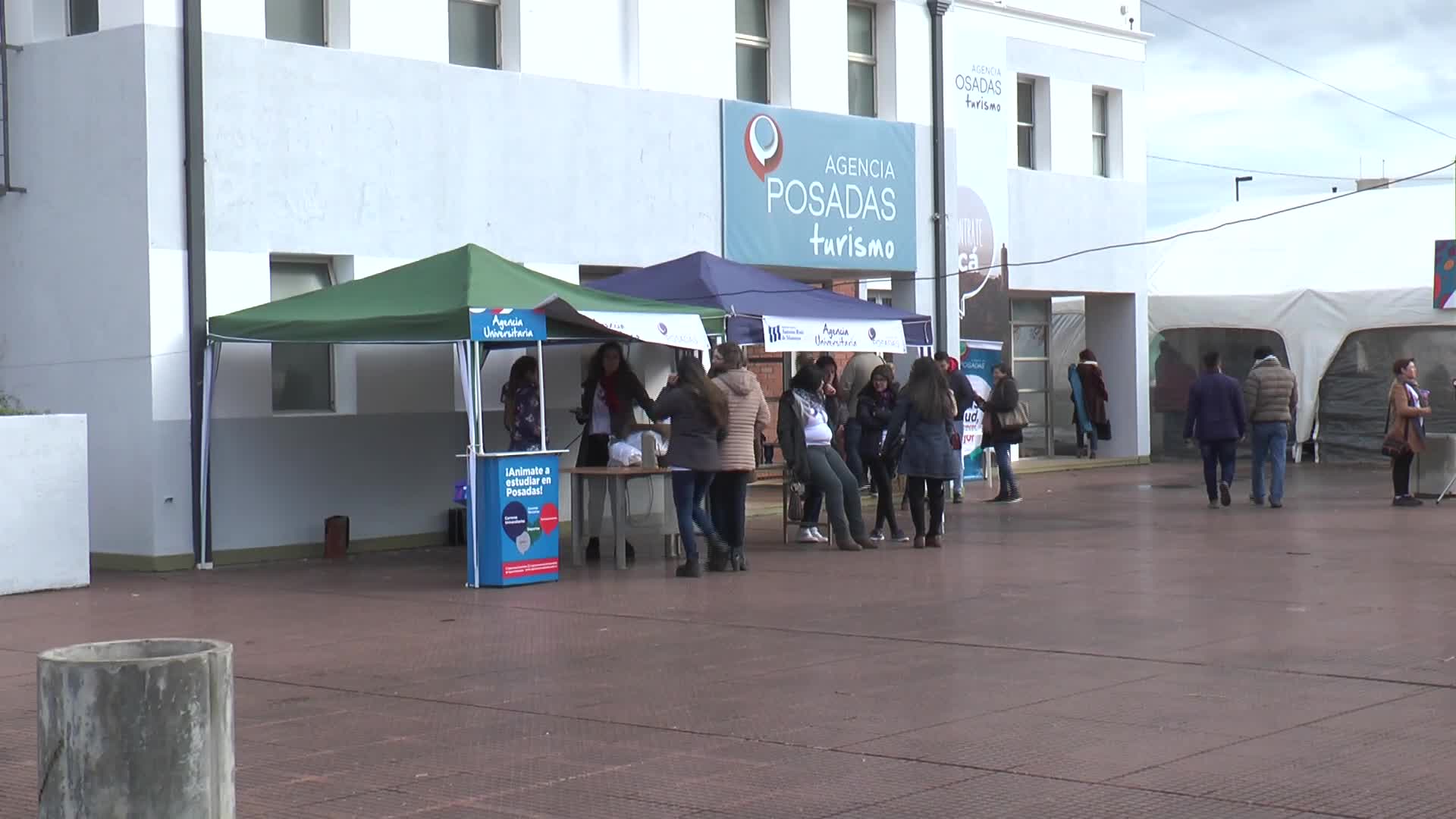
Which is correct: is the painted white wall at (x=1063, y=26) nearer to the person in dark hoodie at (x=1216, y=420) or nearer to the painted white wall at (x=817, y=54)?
the painted white wall at (x=817, y=54)

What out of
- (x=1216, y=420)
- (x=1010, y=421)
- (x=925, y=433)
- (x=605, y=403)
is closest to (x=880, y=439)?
(x=925, y=433)

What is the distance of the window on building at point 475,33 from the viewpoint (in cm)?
1753

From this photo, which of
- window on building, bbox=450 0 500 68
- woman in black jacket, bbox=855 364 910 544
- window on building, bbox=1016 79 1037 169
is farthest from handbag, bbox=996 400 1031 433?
window on building, bbox=450 0 500 68

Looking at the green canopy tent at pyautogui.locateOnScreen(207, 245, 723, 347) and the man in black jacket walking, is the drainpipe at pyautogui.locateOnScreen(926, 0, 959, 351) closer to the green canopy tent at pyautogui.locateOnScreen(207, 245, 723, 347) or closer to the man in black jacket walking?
the man in black jacket walking

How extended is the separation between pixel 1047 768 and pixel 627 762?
5.46 ft

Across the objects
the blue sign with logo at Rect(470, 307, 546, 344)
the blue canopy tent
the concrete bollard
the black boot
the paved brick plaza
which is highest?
the blue canopy tent

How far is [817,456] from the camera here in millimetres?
15531

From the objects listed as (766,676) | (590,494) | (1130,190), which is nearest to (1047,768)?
(766,676)

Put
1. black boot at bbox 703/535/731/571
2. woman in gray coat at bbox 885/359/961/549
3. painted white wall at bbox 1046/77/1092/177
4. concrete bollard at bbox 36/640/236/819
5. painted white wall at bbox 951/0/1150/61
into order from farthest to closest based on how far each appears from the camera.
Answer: painted white wall at bbox 1046/77/1092/177 → painted white wall at bbox 951/0/1150/61 → woman in gray coat at bbox 885/359/961/549 → black boot at bbox 703/535/731/571 → concrete bollard at bbox 36/640/236/819

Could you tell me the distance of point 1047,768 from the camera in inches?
269

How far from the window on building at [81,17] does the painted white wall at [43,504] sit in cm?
390

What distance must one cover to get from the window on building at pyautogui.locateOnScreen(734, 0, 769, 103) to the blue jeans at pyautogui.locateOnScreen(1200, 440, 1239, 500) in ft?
21.5

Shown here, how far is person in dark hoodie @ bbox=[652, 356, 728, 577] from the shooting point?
44.8 feet

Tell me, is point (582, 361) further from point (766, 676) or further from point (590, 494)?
point (766, 676)
